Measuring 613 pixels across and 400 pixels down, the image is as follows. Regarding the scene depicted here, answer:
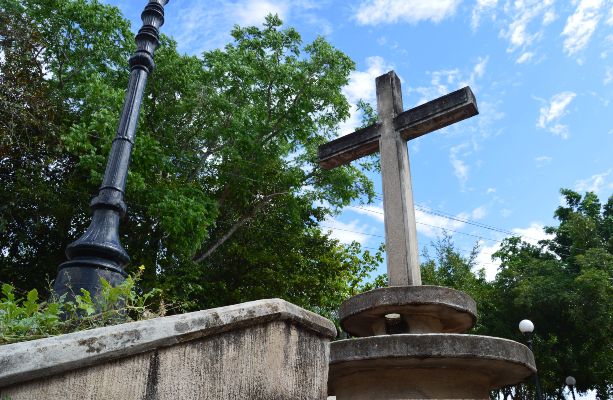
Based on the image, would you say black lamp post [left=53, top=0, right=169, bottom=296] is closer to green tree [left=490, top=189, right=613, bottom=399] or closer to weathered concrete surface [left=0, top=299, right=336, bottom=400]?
weathered concrete surface [left=0, top=299, right=336, bottom=400]

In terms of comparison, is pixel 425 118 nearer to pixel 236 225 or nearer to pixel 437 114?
pixel 437 114

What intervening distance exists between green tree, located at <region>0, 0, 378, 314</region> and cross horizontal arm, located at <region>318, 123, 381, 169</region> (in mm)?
7296

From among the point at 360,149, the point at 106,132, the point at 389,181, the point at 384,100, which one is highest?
the point at 106,132

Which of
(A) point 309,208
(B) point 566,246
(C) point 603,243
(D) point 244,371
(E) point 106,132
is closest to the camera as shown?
(D) point 244,371

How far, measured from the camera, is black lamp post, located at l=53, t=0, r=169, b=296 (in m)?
4.59

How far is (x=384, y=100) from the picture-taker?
589 centimetres

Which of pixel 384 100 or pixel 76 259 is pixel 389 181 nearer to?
pixel 384 100

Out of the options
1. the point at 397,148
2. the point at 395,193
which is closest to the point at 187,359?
the point at 395,193

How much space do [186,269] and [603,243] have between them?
19433mm

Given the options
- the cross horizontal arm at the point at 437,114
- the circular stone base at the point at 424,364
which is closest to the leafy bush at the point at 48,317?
the circular stone base at the point at 424,364

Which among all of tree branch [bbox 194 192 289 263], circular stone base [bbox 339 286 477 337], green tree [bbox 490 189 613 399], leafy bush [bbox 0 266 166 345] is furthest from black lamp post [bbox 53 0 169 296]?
green tree [bbox 490 189 613 399]

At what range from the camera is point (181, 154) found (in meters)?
15.7

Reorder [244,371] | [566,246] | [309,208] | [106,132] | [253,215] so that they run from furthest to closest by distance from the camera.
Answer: [566,246]
[309,208]
[253,215]
[106,132]
[244,371]

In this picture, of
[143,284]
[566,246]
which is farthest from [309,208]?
[566,246]
